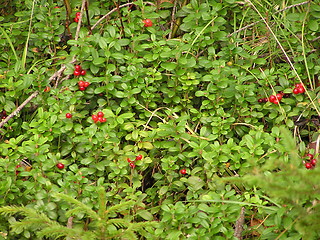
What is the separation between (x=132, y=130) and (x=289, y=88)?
3.88 feet

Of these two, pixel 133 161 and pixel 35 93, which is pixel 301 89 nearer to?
pixel 133 161

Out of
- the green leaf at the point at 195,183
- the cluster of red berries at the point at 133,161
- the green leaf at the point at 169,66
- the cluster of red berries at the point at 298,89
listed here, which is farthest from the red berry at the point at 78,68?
the cluster of red berries at the point at 298,89

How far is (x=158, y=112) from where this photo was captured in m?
3.59

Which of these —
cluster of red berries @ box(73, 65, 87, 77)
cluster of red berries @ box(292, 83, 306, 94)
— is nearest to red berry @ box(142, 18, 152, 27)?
cluster of red berries @ box(73, 65, 87, 77)

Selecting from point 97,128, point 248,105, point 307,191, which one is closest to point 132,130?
point 97,128

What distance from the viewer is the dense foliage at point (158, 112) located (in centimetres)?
300

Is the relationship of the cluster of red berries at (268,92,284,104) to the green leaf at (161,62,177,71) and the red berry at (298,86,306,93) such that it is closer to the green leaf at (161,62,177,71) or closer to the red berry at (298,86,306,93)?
the red berry at (298,86,306,93)

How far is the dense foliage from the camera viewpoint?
300cm

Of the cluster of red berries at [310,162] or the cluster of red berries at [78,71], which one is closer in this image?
the cluster of red berries at [310,162]

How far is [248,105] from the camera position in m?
3.65

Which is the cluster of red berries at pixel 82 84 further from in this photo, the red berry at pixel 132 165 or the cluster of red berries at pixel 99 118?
the red berry at pixel 132 165

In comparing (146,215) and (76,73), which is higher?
(76,73)

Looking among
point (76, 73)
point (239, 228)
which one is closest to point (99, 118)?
point (76, 73)

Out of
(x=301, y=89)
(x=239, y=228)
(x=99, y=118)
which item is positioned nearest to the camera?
(x=239, y=228)
